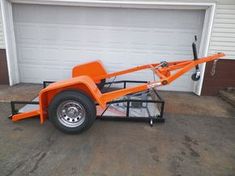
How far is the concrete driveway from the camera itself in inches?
117

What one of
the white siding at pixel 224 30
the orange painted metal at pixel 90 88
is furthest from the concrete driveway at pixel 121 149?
the white siding at pixel 224 30

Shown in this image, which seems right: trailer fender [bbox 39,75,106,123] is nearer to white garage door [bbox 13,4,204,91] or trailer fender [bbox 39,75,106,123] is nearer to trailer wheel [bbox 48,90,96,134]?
trailer wheel [bbox 48,90,96,134]

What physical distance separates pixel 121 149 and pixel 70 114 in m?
1.09

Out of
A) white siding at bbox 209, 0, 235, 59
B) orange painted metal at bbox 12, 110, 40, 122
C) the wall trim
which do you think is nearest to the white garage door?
the wall trim

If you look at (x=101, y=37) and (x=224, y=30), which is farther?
(x=101, y=37)

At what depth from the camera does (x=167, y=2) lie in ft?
18.8

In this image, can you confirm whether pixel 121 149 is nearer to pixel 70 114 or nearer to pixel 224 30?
pixel 70 114

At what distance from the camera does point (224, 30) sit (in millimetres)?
5797

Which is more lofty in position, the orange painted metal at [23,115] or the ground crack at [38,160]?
the orange painted metal at [23,115]

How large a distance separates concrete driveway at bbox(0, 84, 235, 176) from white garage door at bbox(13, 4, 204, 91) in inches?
100

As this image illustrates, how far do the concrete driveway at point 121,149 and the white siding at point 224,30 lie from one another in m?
2.36

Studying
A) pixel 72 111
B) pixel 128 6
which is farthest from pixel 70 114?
pixel 128 6

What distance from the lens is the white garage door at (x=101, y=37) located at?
244 inches

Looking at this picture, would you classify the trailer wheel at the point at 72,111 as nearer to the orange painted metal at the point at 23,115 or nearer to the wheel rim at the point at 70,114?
the wheel rim at the point at 70,114
